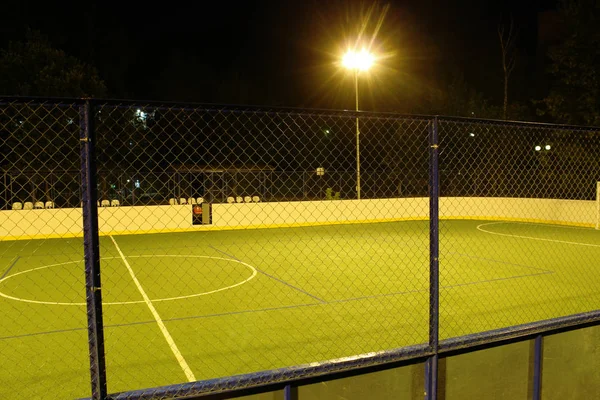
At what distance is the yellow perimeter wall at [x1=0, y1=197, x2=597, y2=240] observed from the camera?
16219 mm

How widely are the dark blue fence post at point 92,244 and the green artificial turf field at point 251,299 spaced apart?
2.59 metres

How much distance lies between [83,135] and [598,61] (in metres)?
26.8

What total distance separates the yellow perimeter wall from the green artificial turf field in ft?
3.39

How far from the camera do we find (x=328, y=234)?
17.0m

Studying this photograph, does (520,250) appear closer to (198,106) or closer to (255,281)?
(255,281)

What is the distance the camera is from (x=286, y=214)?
19.1m

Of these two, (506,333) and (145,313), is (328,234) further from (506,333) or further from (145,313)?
(506,333)

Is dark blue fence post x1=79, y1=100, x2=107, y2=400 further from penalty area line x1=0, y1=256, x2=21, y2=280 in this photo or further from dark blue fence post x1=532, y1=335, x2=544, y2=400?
penalty area line x1=0, y1=256, x2=21, y2=280

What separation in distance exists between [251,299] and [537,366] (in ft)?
18.1

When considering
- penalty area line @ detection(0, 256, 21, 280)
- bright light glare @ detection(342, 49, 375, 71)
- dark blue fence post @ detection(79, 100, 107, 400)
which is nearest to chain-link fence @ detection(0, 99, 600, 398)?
dark blue fence post @ detection(79, 100, 107, 400)

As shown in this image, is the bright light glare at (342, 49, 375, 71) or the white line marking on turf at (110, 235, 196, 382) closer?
the white line marking on turf at (110, 235, 196, 382)

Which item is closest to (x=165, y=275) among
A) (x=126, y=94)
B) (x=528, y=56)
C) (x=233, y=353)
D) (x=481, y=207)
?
(x=233, y=353)

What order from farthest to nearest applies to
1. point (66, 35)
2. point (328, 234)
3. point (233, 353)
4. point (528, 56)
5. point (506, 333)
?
point (528, 56), point (66, 35), point (328, 234), point (233, 353), point (506, 333)

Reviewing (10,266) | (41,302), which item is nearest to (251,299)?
(41,302)
